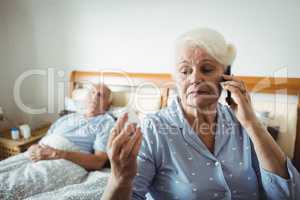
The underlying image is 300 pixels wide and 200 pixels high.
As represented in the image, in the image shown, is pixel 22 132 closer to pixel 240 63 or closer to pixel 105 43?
pixel 105 43

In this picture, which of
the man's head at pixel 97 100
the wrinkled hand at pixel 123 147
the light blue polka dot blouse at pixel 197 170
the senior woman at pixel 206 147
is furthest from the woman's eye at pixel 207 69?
the man's head at pixel 97 100

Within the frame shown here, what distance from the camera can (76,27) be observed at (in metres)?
2.40

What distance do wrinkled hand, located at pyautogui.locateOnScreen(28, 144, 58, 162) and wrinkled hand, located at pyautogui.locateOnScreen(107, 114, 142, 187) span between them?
1036mm

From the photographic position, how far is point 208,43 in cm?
102

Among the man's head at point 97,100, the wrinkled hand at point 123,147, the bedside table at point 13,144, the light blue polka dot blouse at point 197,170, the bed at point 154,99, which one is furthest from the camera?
the bedside table at point 13,144

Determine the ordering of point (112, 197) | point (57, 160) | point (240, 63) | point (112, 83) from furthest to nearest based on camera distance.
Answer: point (112, 83), point (240, 63), point (57, 160), point (112, 197)

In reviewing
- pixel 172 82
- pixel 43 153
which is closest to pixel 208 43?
pixel 172 82

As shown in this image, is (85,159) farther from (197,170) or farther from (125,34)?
(125,34)

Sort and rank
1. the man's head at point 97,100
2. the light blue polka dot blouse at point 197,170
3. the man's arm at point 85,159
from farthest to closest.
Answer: the man's head at point 97,100, the man's arm at point 85,159, the light blue polka dot blouse at point 197,170

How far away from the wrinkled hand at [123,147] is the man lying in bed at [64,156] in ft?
2.89

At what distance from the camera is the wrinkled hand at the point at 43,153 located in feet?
5.39

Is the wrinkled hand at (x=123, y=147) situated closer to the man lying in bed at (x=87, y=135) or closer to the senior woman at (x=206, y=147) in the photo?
the senior woman at (x=206, y=147)

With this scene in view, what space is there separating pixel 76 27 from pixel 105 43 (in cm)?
34

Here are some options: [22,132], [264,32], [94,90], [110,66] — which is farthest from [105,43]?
[264,32]
